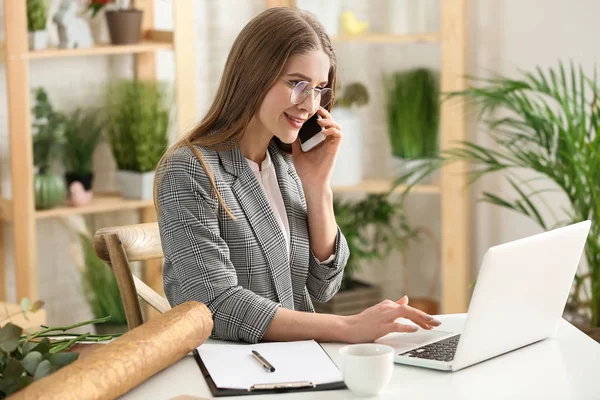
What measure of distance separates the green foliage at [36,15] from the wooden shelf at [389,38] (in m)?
1.16

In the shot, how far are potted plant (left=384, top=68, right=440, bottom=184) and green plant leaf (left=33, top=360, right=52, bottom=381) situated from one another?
252 centimetres

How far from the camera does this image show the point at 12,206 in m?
3.52

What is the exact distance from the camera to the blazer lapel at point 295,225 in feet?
7.13

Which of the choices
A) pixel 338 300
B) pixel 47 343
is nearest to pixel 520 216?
pixel 338 300

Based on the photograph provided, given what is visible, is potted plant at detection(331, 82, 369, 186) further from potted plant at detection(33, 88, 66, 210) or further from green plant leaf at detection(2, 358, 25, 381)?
green plant leaf at detection(2, 358, 25, 381)

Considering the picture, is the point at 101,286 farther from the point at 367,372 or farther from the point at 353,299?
the point at 367,372

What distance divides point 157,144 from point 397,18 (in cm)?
114

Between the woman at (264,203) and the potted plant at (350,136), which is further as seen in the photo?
the potted plant at (350,136)

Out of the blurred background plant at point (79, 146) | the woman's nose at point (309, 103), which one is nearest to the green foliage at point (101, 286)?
the blurred background plant at point (79, 146)

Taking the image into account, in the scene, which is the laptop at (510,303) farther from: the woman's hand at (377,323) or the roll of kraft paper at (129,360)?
the roll of kraft paper at (129,360)

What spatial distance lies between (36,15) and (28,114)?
→ 1.22 ft

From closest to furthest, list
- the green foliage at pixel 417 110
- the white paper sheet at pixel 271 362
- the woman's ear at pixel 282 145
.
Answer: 1. the white paper sheet at pixel 271 362
2. the woman's ear at pixel 282 145
3. the green foliage at pixel 417 110

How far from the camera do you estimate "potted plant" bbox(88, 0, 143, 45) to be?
3.68m

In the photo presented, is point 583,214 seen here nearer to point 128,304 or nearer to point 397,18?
point 397,18
